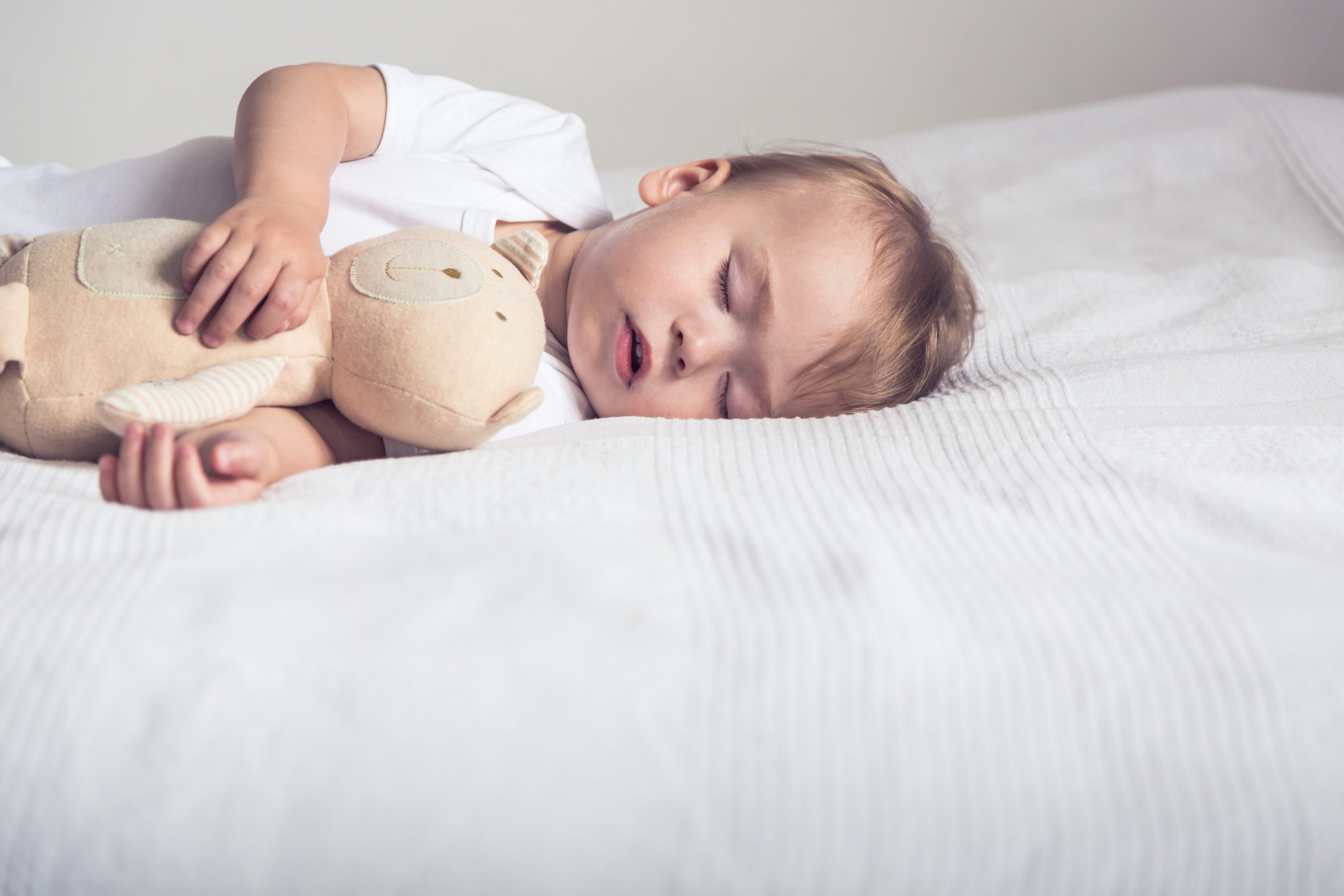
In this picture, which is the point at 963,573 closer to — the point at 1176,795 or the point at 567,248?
the point at 1176,795

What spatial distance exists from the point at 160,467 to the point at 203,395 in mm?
55

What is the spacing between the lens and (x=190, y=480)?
1.74 feet

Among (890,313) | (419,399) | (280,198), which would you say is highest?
(280,198)

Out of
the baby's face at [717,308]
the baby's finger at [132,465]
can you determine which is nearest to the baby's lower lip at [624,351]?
the baby's face at [717,308]

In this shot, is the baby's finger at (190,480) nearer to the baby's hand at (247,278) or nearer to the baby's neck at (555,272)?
the baby's hand at (247,278)

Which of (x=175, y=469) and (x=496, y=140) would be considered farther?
(x=496, y=140)

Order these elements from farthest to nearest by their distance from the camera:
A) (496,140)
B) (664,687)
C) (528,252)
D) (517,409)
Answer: (496,140)
(528,252)
(517,409)
(664,687)

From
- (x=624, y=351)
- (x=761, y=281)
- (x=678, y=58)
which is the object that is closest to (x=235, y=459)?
(x=624, y=351)

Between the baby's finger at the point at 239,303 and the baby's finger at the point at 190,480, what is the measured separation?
0.33 feet

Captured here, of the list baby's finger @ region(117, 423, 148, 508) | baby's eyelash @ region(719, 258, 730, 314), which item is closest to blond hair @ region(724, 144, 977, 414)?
baby's eyelash @ region(719, 258, 730, 314)

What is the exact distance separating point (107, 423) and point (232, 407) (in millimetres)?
69

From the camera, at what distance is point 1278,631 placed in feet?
1.61

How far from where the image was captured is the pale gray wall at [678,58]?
1.82 m

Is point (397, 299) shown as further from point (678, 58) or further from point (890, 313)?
point (678, 58)
